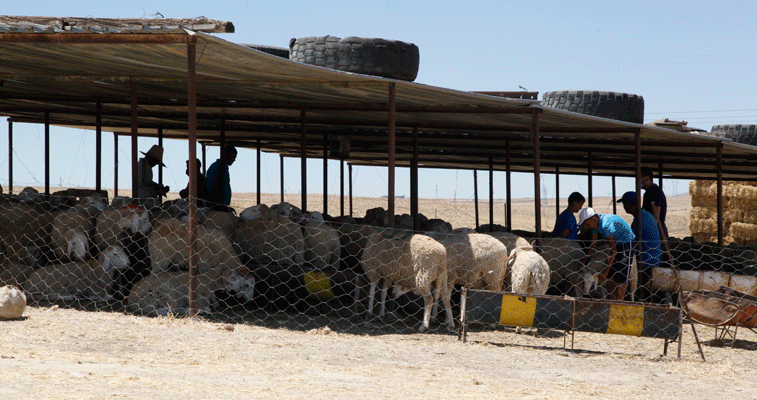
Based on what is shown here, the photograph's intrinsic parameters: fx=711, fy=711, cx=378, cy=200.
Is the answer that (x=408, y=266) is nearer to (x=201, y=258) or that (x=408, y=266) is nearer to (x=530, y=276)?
(x=530, y=276)

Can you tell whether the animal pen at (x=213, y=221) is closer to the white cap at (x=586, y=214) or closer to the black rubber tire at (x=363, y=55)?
the black rubber tire at (x=363, y=55)

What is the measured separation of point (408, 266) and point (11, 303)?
4.53 meters

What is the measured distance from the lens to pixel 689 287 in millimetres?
10727

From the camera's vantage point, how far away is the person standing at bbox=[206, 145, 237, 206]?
40.3 feet

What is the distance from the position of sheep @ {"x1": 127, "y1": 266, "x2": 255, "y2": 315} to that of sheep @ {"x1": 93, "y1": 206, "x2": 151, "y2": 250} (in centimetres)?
78

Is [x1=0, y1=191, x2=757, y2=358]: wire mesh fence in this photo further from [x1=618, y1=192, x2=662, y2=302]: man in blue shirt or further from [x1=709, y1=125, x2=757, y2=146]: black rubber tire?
[x1=709, y1=125, x2=757, y2=146]: black rubber tire

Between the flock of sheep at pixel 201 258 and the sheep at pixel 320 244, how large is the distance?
27 mm

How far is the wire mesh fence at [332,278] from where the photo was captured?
802 centimetres

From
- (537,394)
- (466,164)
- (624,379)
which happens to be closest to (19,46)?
(537,394)

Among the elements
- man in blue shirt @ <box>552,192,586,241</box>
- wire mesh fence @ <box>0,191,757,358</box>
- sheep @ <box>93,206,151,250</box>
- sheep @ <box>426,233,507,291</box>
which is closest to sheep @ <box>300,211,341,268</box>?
wire mesh fence @ <box>0,191,757,358</box>

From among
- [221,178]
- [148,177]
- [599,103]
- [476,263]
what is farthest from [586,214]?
[148,177]

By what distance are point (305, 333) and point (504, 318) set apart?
88.1 inches

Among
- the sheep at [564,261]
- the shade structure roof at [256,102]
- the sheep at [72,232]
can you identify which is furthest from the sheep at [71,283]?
the sheep at [564,261]

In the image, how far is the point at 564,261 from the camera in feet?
34.3
